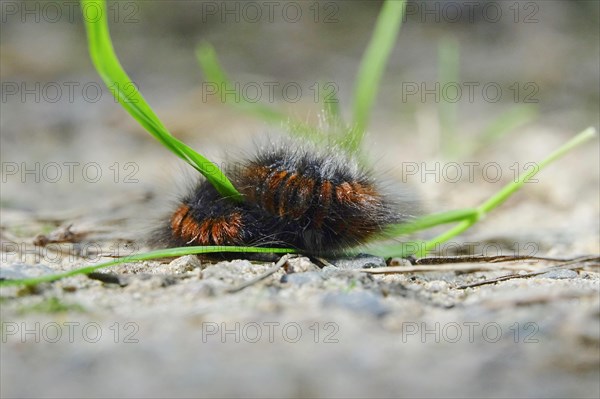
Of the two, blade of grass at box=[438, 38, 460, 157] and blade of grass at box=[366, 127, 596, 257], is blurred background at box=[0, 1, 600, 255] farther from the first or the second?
blade of grass at box=[366, 127, 596, 257]

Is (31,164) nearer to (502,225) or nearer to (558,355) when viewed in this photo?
(502,225)

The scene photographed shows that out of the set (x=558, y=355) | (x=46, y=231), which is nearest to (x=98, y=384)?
(x=558, y=355)

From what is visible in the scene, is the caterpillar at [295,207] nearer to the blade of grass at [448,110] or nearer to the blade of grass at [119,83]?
the blade of grass at [119,83]

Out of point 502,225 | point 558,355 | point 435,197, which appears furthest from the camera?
point 435,197

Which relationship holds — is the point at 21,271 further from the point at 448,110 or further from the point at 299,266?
the point at 448,110

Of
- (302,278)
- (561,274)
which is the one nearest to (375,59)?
(561,274)

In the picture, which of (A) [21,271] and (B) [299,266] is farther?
(B) [299,266]
